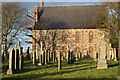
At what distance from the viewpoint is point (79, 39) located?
33.3 meters

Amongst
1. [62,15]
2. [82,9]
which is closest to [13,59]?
[62,15]

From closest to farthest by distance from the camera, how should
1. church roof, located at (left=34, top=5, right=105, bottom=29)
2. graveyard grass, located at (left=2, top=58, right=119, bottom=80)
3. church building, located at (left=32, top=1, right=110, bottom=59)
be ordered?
graveyard grass, located at (left=2, top=58, right=119, bottom=80) < church building, located at (left=32, top=1, right=110, bottom=59) < church roof, located at (left=34, top=5, right=105, bottom=29)

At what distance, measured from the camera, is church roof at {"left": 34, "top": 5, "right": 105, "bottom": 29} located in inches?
1257

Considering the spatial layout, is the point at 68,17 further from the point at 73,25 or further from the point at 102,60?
the point at 102,60

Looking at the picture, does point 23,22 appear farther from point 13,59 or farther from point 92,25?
point 92,25

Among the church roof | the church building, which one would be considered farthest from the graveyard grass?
the church roof

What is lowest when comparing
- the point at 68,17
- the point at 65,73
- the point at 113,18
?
the point at 65,73

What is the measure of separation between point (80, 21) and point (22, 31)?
→ 15016mm

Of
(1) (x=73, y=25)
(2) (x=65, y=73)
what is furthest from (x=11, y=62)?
(1) (x=73, y=25)

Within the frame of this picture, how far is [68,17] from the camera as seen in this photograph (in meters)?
32.6

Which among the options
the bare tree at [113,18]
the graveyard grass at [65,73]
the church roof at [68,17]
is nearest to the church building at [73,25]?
the church roof at [68,17]

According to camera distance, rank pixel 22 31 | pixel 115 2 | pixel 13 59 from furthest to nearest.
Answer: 1. pixel 115 2
2. pixel 22 31
3. pixel 13 59

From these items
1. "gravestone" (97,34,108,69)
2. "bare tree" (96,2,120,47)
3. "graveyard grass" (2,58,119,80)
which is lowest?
"graveyard grass" (2,58,119,80)

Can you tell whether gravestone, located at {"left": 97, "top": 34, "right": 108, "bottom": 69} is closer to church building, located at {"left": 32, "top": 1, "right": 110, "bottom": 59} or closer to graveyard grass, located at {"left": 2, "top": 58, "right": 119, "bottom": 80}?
graveyard grass, located at {"left": 2, "top": 58, "right": 119, "bottom": 80}
